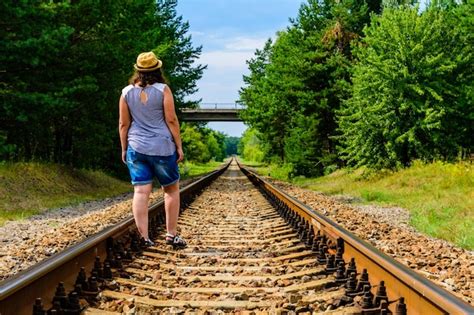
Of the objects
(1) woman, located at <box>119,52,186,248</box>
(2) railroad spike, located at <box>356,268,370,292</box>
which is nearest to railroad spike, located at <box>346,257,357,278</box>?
(2) railroad spike, located at <box>356,268,370,292</box>

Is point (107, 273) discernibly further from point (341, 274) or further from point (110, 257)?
point (341, 274)

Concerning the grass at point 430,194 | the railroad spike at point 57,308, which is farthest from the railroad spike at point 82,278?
the grass at point 430,194

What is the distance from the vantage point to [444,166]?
16.8m

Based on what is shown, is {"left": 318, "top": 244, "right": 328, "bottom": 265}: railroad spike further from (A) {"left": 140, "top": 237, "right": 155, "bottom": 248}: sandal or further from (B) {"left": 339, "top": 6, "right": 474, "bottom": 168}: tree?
(B) {"left": 339, "top": 6, "right": 474, "bottom": 168}: tree

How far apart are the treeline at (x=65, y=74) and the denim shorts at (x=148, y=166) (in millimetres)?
8455

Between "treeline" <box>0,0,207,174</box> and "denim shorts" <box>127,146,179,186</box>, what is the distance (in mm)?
8455

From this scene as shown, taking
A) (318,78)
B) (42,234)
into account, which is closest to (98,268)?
(42,234)

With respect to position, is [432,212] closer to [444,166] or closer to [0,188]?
[444,166]

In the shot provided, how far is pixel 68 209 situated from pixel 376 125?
10942 millimetres

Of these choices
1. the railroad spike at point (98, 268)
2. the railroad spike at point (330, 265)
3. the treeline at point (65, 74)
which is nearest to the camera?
the railroad spike at point (98, 268)

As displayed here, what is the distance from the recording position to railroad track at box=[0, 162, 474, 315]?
361 cm

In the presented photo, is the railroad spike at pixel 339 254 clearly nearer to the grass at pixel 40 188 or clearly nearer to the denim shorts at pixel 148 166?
the denim shorts at pixel 148 166

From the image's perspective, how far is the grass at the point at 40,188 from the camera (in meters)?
12.5

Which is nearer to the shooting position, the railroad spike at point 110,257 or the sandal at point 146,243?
the railroad spike at point 110,257
